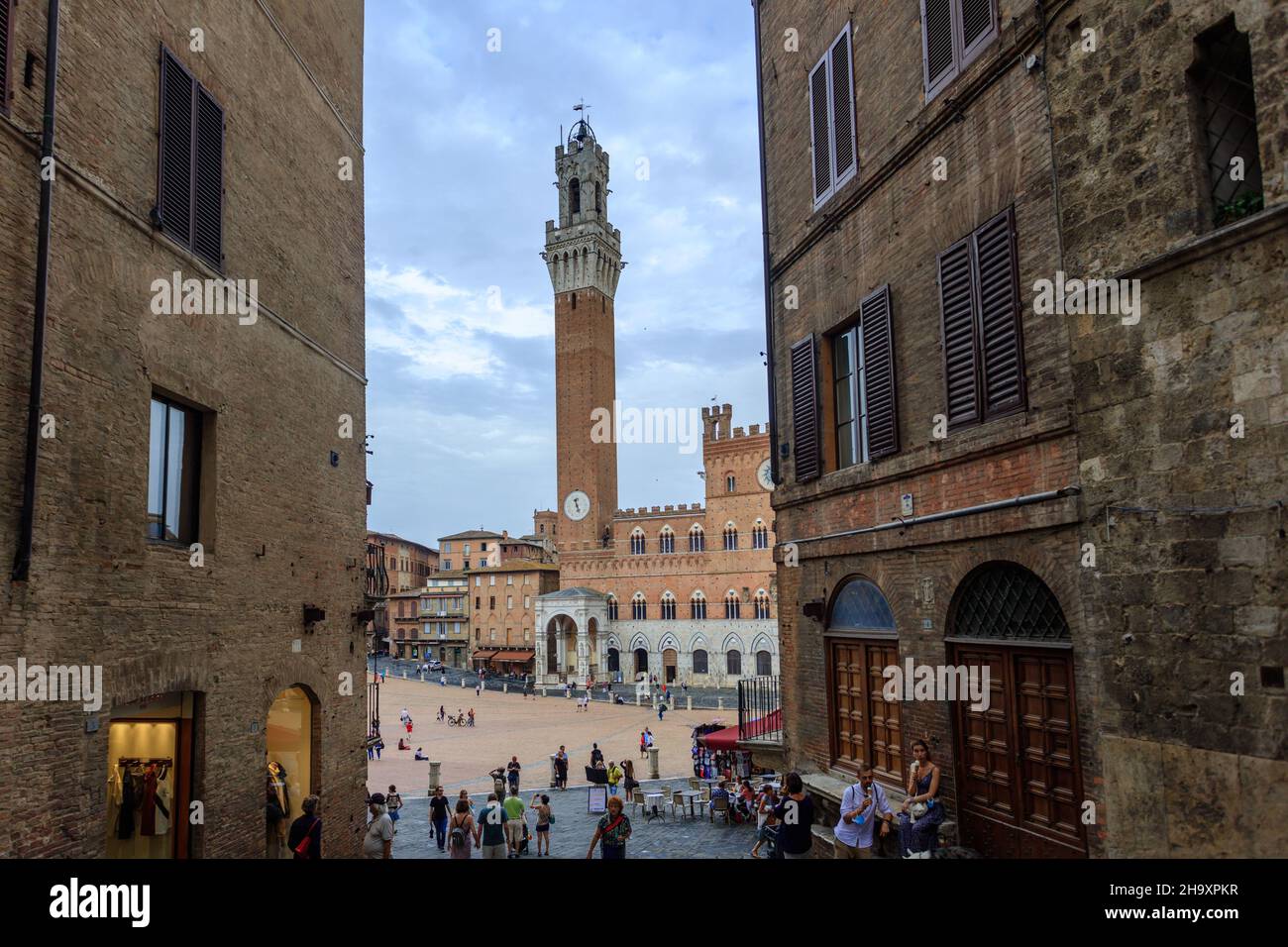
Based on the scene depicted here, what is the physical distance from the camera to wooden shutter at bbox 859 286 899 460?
1041 centimetres

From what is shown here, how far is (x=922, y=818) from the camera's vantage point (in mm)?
8266

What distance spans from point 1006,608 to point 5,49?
33.2ft

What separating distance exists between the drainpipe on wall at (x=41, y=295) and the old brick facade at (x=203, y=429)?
67mm

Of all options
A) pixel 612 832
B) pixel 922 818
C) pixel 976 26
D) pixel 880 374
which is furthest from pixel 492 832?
pixel 976 26

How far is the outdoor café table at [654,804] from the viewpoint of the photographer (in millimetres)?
19017

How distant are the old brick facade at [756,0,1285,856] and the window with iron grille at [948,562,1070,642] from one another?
0.09 ft

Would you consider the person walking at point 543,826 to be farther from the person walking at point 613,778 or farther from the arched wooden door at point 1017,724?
the arched wooden door at point 1017,724

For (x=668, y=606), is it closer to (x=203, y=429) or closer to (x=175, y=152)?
(x=203, y=429)

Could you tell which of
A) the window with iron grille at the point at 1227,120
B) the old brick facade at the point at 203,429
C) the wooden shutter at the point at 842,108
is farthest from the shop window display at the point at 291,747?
the window with iron grille at the point at 1227,120

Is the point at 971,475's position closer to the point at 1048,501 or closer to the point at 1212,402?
the point at 1048,501

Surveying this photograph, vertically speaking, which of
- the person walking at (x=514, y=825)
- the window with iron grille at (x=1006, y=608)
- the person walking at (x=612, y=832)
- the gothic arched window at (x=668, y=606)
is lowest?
the person walking at (x=514, y=825)

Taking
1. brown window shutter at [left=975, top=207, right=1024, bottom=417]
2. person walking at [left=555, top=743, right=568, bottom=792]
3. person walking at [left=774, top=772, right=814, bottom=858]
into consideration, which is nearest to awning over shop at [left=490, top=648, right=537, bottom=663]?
person walking at [left=555, top=743, right=568, bottom=792]

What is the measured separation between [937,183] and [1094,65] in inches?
95.8

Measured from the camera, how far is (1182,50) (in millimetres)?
6500
